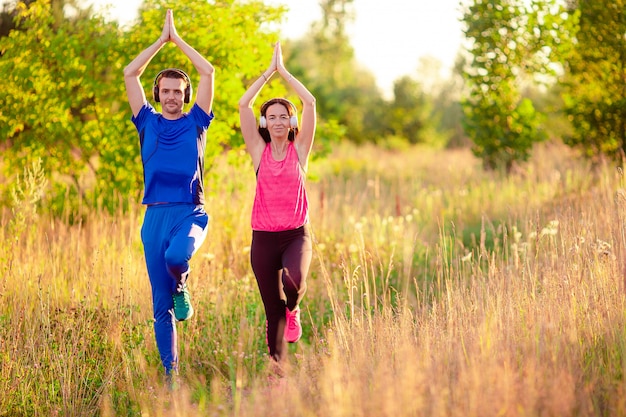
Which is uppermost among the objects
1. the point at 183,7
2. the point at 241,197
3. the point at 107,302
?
the point at 183,7

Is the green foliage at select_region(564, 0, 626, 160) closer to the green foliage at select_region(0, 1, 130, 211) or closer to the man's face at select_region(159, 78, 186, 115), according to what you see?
the green foliage at select_region(0, 1, 130, 211)

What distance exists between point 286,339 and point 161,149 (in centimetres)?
141

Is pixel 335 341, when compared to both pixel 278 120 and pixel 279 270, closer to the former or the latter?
pixel 279 270

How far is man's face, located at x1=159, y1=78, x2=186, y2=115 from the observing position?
4211 mm

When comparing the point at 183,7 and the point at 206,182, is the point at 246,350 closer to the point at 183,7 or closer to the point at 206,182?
the point at 206,182

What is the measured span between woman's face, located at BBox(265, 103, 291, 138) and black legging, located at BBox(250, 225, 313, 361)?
2.01ft

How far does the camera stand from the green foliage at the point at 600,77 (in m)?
10.6

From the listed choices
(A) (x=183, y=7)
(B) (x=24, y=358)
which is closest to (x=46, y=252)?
(B) (x=24, y=358)

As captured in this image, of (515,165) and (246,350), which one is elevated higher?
(515,165)

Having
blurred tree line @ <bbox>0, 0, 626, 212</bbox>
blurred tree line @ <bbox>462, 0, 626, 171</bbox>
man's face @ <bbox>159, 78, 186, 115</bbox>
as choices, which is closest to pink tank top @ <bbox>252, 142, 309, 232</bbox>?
man's face @ <bbox>159, 78, 186, 115</bbox>

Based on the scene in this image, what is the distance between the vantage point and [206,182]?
22.7 ft

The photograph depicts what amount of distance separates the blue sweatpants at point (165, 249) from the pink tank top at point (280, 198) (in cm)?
37

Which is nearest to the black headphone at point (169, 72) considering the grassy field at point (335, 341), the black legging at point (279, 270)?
the black legging at point (279, 270)

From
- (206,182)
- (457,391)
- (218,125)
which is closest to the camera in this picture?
(457,391)
